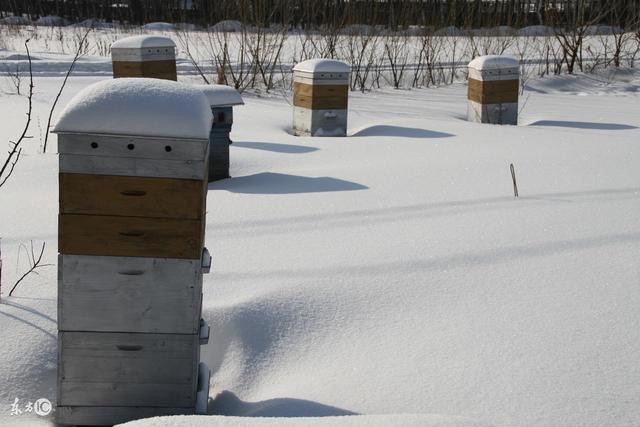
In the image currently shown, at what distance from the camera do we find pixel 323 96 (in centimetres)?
877

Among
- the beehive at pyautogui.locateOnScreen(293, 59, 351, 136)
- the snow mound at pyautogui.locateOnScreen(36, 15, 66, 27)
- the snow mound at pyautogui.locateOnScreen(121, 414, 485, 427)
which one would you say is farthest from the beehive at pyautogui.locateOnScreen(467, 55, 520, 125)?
the snow mound at pyautogui.locateOnScreen(36, 15, 66, 27)

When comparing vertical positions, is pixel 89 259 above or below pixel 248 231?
above

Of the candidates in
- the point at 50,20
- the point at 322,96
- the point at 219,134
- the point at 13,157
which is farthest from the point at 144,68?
the point at 50,20

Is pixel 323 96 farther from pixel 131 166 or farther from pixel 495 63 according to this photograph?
pixel 131 166

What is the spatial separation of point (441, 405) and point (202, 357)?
1.23m

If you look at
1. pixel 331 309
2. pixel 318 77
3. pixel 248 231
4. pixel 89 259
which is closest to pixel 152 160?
pixel 89 259

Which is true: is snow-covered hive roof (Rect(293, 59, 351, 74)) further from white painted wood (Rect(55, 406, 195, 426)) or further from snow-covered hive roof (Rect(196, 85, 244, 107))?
white painted wood (Rect(55, 406, 195, 426))

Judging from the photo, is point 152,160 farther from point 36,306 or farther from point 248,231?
A: point 248,231

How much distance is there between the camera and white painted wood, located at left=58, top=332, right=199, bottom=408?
292cm

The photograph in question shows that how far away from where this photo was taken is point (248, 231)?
5.02m

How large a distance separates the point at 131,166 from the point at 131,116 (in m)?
0.18

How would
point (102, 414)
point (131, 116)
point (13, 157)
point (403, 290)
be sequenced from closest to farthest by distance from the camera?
point (131, 116), point (102, 414), point (403, 290), point (13, 157)

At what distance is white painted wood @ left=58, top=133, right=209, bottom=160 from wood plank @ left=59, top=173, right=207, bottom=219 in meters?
0.08

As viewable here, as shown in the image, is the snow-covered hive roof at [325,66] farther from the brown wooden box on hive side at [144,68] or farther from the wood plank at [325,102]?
the brown wooden box on hive side at [144,68]
